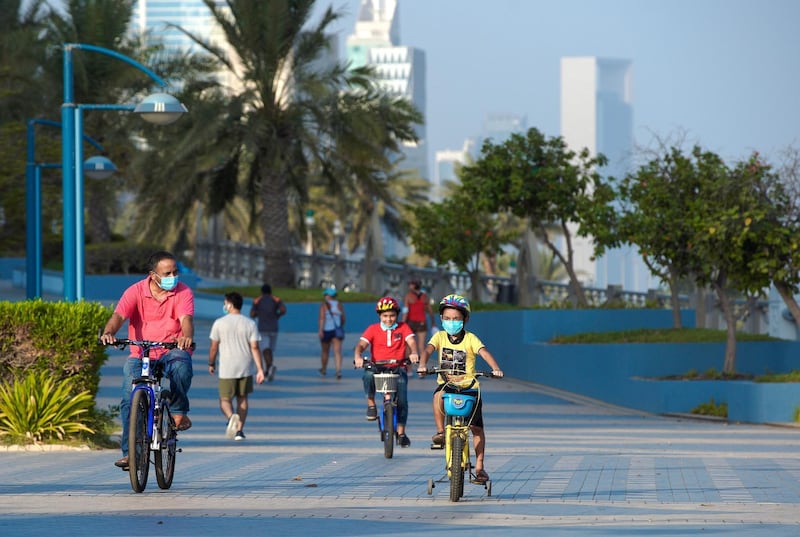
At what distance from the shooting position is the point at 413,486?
11.6 m

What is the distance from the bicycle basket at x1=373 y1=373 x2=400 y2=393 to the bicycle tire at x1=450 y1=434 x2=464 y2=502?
3954 millimetres

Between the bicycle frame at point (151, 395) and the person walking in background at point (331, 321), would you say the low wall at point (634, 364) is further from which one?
the bicycle frame at point (151, 395)

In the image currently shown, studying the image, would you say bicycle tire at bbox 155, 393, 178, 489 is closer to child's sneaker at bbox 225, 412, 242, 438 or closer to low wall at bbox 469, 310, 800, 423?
child's sneaker at bbox 225, 412, 242, 438

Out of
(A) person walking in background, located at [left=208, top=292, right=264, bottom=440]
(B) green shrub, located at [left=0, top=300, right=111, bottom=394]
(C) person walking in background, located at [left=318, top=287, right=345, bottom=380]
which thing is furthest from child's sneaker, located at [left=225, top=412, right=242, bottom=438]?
(C) person walking in background, located at [left=318, top=287, right=345, bottom=380]

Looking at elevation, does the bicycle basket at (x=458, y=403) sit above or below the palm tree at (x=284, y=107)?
below

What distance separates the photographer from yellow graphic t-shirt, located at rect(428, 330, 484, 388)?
427 inches

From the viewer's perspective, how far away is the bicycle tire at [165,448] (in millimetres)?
10805

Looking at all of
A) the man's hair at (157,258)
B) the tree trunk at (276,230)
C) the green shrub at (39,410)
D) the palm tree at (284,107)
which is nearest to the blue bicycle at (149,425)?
the man's hair at (157,258)

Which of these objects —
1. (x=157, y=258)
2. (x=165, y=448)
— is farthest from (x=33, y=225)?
(x=165, y=448)

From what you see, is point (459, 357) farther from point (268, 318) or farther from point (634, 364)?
point (268, 318)

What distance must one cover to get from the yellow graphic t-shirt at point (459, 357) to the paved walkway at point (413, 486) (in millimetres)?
836

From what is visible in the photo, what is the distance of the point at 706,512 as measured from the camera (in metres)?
9.89

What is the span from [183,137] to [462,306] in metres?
29.0

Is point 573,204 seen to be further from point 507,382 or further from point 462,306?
point 462,306
